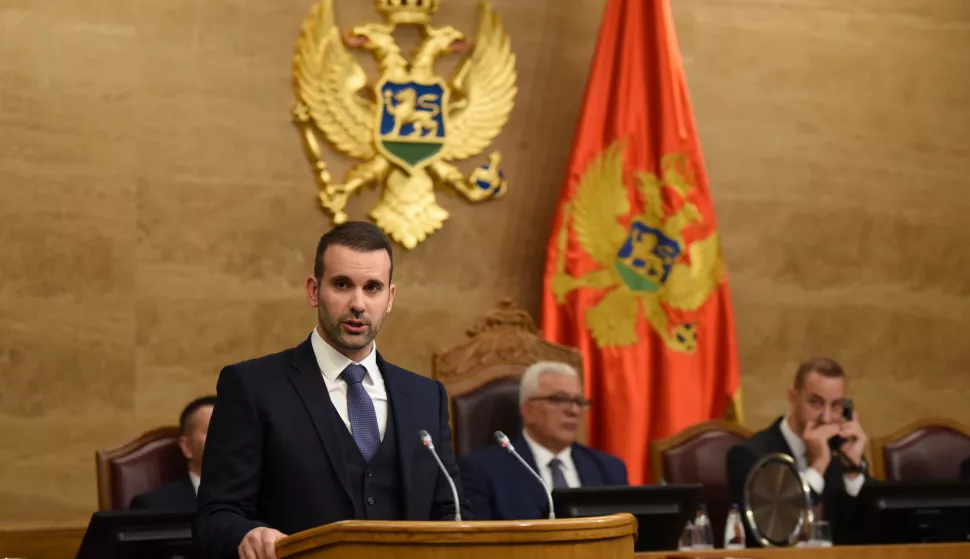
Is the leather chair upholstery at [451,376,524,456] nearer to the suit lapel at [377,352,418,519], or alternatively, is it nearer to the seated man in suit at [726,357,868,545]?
the seated man in suit at [726,357,868,545]

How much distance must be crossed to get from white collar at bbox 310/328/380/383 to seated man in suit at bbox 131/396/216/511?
219 centimetres

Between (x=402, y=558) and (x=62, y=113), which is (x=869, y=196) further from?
(x=402, y=558)

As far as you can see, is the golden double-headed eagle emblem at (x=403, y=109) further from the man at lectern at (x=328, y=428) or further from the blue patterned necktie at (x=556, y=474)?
the man at lectern at (x=328, y=428)

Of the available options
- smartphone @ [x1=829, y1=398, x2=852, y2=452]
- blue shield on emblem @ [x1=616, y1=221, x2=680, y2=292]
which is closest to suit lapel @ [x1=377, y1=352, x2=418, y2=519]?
smartphone @ [x1=829, y1=398, x2=852, y2=452]

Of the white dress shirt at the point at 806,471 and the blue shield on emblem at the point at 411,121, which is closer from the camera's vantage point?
the white dress shirt at the point at 806,471

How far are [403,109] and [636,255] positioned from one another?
1.42 metres

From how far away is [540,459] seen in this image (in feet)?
18.1

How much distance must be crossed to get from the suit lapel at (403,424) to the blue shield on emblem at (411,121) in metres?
4.00

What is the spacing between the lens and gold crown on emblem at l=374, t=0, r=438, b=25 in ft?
22.4

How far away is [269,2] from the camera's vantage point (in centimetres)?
669

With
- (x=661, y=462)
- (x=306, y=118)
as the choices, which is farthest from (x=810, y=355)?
(x=306, y=118)

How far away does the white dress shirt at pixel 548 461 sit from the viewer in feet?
18.1

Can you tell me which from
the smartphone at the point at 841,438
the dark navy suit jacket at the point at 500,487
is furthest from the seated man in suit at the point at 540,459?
the smartphone at the point at 841,438

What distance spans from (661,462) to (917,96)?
3.28 m
